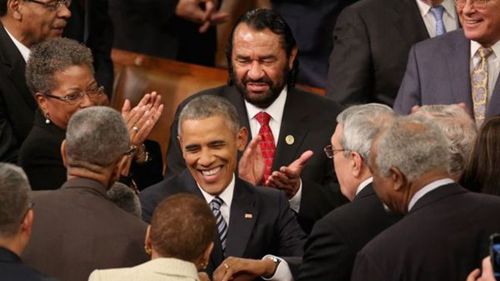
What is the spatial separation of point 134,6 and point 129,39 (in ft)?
0.65

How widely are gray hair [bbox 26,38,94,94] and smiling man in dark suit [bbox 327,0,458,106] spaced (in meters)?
1.75

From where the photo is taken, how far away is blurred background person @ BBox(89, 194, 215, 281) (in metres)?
4.75

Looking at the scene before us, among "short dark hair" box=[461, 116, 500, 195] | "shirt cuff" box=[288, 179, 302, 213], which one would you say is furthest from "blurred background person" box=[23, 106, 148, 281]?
"shirt cuff" box=[288, 179, 302, 213]

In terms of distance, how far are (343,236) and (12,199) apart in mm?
1387

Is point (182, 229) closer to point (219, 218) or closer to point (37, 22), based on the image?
point (219, 218)

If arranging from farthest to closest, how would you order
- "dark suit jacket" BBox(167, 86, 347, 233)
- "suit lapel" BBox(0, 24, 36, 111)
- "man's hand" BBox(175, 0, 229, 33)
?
1. "man's hand" BBox(175, 0, 229, 33)
2. "suit lapel" BBox(0, 24, 36, 111)
3. "dark suit jacket" BBox(167, 86, 347, 233)

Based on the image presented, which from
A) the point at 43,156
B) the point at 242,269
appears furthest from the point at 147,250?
the point at 43,156

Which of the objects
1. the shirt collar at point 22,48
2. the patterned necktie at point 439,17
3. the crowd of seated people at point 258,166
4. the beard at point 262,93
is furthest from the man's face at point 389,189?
the patterned necktie at point 439,17

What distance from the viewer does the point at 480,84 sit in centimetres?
711

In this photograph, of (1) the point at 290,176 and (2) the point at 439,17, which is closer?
(1) the point at 290,176

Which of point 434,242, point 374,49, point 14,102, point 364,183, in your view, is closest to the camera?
point 434,242

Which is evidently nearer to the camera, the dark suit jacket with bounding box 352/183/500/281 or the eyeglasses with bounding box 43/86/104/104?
the dark suit jacket with bounding box 352/183/500/281

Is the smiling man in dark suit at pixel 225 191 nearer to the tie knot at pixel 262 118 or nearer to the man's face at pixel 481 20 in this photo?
the tie knot at pixel 262 118

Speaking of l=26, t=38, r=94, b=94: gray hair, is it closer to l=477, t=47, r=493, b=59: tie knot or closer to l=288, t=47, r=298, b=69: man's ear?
l=288, t=47, r=298, b=69: man's ear
